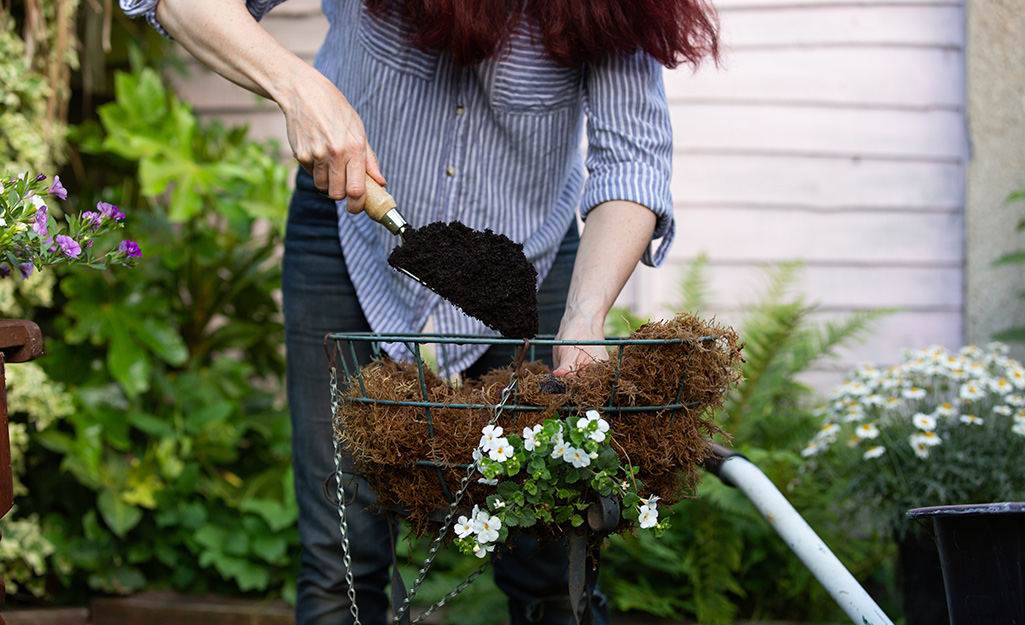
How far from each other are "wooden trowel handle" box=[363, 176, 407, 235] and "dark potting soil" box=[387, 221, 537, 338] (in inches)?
3.0

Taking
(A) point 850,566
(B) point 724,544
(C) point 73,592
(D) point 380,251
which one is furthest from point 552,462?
(C) point 73,592

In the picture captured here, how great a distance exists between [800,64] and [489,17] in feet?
7.46

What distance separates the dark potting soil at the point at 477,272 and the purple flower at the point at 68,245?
1.39 ft

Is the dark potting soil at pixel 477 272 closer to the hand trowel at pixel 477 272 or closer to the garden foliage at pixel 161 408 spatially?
the hand trowel at pixel 477 272

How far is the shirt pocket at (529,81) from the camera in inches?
54.4

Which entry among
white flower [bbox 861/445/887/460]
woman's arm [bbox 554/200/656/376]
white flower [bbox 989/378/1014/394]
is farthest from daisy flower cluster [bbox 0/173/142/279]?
white flower [bbox 989/378/1014/394]

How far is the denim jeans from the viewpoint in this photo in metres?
1.49

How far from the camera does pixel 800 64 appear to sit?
10.4 feet

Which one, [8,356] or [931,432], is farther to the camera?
[931,432]

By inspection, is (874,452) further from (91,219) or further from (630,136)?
(91,219)

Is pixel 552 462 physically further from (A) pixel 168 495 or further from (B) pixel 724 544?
(A) pixel 168 495

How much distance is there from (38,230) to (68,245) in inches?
1.9

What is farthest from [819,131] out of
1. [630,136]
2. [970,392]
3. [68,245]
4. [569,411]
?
[68,245]

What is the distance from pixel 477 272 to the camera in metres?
1.08
